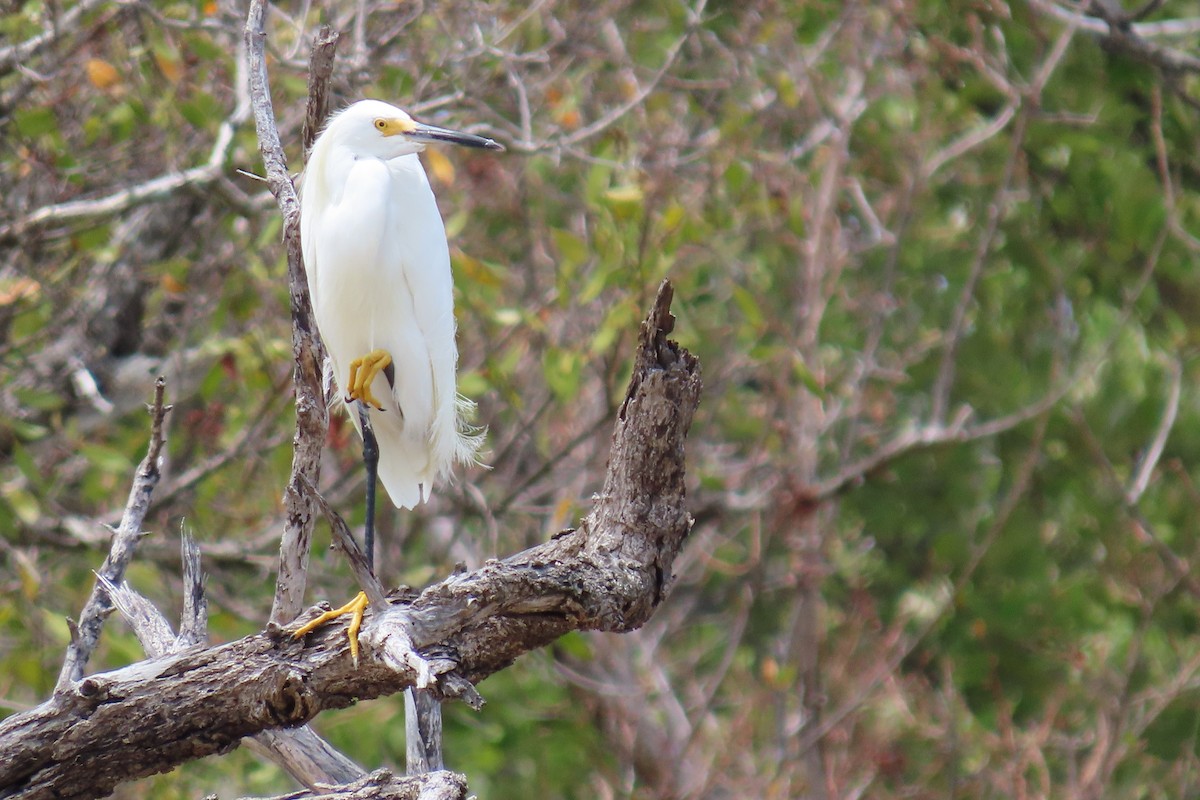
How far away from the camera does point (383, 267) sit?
3033mm

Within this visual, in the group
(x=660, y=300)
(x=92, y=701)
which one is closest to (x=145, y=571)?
(x=92, y=701)

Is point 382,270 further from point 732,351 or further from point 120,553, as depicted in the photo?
point 732,351

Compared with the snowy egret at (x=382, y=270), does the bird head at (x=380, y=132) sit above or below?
above

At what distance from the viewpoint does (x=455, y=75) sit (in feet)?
14.4

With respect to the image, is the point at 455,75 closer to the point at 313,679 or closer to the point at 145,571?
the point at 145,571

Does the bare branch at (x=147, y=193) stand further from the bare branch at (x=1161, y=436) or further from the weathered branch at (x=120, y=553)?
the bare branch at (x=1161, y=436)

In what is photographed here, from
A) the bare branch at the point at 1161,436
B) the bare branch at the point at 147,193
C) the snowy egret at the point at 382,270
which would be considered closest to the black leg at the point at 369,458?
the snowy egret at the point at 382,270

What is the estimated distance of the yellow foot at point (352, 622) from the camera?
214 cm

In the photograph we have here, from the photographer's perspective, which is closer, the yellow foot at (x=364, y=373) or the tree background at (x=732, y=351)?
the yellow foot at (x=364, y=373)

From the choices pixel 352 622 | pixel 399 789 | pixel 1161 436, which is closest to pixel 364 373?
pixel 352 622

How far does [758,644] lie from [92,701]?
4.73 metres

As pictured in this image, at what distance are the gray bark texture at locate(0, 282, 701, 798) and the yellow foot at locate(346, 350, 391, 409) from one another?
0.83 meters

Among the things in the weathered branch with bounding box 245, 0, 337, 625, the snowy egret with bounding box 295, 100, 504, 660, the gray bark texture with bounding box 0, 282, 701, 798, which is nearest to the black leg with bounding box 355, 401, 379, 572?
the snowy egret with bounding box 295, 100, 504, 660

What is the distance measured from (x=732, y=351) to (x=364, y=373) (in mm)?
3077
